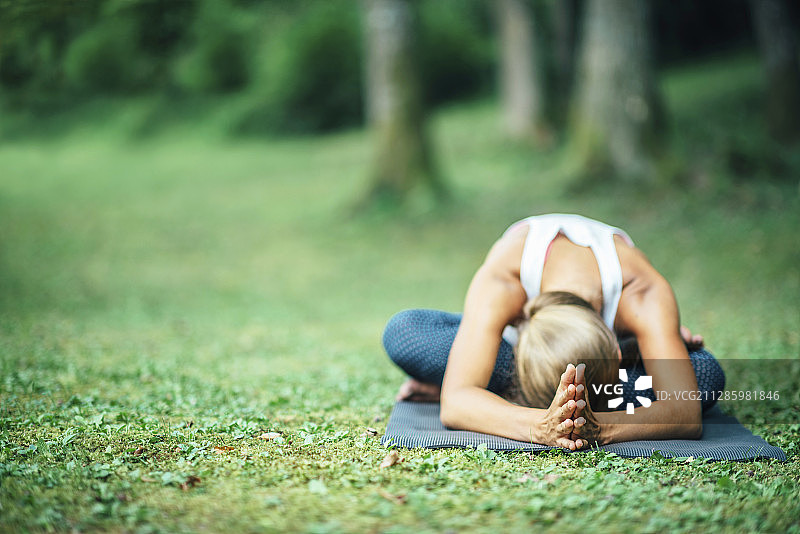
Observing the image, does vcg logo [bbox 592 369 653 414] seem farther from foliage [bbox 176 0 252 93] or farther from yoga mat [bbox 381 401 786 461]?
foliage [bbox 176 0 252 93]

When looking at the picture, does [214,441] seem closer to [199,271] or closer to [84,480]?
[84,480]

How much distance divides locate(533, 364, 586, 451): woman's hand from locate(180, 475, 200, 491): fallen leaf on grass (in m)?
1.49

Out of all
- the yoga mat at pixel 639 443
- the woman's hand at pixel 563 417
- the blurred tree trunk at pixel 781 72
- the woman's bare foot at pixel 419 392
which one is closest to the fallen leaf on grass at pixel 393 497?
the yoga mat at pixel 639 443

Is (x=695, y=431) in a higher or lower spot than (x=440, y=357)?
lower

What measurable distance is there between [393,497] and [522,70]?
1780 centimetres

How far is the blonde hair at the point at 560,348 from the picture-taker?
3.30 m

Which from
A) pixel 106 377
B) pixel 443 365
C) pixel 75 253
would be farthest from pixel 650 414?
pixel 75 253

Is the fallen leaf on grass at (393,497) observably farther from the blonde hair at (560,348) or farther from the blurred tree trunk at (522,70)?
the blurred tree trunk at (522,70)

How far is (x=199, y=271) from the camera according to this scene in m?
11.3

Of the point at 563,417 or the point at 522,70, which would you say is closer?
the point at 563,417

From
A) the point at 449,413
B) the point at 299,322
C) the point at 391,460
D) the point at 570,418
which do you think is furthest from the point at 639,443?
the point at 299,322

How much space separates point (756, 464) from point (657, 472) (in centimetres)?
51

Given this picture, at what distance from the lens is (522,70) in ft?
63.0

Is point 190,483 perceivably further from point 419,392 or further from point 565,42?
point 565,42
